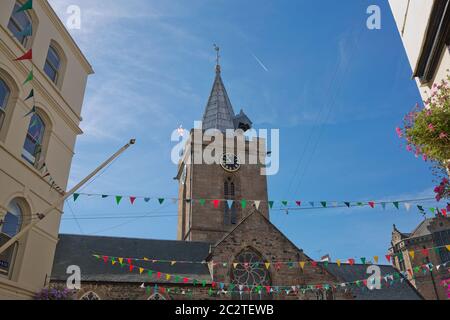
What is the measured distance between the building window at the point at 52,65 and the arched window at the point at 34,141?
5.03 feet

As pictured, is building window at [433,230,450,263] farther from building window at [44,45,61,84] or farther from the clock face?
building window at [44,45,61,84]

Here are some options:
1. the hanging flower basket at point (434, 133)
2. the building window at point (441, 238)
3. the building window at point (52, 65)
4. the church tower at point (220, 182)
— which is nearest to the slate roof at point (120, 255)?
the church tower at point (220, 182)

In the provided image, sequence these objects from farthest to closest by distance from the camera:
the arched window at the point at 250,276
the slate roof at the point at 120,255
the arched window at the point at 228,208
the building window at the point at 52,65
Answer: the arched window at the point at 228,208
the slate roof at the point at 120,255
the arched window at the point at 250,276
the building window at the point at 52,65

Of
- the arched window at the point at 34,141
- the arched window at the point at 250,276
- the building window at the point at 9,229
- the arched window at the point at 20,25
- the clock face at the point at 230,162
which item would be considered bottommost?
the building window at the point at 9,229

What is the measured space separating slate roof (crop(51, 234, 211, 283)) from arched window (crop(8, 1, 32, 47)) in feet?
47.8

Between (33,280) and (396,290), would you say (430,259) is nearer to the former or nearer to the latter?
(396,290)

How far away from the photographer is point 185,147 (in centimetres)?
3688

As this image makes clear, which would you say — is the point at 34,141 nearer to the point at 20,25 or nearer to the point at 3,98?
the point at 3,98

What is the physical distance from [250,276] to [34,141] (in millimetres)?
15146

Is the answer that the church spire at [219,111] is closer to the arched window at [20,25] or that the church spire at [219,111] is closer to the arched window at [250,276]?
the arched window at [250,276]

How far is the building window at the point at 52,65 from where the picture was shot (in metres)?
11.4

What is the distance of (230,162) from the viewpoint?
34188 mm
